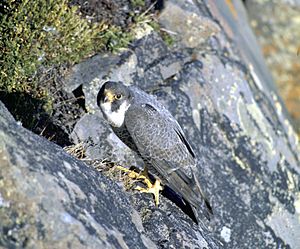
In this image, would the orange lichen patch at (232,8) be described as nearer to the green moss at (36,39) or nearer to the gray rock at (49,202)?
the green moss at (36,39)

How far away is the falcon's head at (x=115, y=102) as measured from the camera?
236 inches

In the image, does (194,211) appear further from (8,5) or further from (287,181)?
(8,5)

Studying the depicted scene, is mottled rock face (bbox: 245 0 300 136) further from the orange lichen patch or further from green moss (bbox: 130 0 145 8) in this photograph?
green moss (bbox: 130 0 145 8)

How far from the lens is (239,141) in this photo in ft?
26.1

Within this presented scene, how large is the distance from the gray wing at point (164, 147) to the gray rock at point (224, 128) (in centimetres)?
56

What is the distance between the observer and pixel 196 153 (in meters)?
7.27

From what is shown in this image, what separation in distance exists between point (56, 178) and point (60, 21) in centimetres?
339

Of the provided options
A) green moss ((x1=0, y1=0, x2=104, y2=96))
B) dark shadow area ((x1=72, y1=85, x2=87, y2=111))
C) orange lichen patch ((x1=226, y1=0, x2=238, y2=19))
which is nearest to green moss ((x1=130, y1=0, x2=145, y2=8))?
green moss ((x1=0, y1=0, x2=104, y2=96))

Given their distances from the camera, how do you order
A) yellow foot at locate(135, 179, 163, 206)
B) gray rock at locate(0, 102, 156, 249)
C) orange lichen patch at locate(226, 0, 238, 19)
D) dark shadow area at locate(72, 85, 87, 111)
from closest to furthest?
1. gray rock at locate(0, 102, 156, 249)
2. yellow foot at locate(135, 179, 163, 206)
3. dark shadow area at locate(72, 85, 87, 111)
4. orange lichen patch at locate(226, 0, 238, 19)

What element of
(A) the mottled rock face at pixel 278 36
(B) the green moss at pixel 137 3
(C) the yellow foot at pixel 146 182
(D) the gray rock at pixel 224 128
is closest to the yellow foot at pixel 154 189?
(C) the yellow foot at pixel 146 182

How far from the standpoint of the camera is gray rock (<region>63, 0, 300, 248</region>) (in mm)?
7180

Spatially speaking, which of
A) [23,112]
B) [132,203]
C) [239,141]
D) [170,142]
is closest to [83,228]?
[132,203]

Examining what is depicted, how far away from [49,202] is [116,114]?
79.6 inches

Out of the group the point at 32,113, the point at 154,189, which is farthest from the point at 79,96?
the point at 154,189
